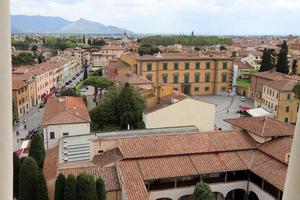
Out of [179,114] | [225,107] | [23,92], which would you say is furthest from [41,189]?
[225,107]

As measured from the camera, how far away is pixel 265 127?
23000 mm

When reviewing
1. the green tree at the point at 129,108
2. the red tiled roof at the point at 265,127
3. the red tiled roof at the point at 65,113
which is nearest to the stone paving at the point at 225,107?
the green tree at the point at 129,108

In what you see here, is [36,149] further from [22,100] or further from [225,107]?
[225,107]

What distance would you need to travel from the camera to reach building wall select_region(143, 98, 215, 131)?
1201 inches

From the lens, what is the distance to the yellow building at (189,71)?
54.9 metres

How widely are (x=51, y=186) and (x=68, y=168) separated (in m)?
1.52

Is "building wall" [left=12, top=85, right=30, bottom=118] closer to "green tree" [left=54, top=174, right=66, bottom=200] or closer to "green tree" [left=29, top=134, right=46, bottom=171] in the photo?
"green tree" [left=29, top=134, right=46, bottom=171]

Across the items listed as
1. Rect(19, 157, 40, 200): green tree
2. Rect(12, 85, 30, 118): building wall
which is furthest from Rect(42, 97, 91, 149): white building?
Rect(12, 85, 30, 118): building wall

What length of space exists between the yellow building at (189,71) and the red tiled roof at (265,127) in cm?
3108

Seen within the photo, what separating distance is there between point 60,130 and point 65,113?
1600 millimetres

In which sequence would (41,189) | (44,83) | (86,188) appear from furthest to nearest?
(44,83) < (41,189) < (86,188)

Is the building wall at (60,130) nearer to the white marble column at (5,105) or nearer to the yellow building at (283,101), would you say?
the yellow building at (283,101)

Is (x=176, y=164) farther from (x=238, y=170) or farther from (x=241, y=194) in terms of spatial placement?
(x=241, y=194)

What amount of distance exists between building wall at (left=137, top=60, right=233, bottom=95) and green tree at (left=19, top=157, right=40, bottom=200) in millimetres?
37245
